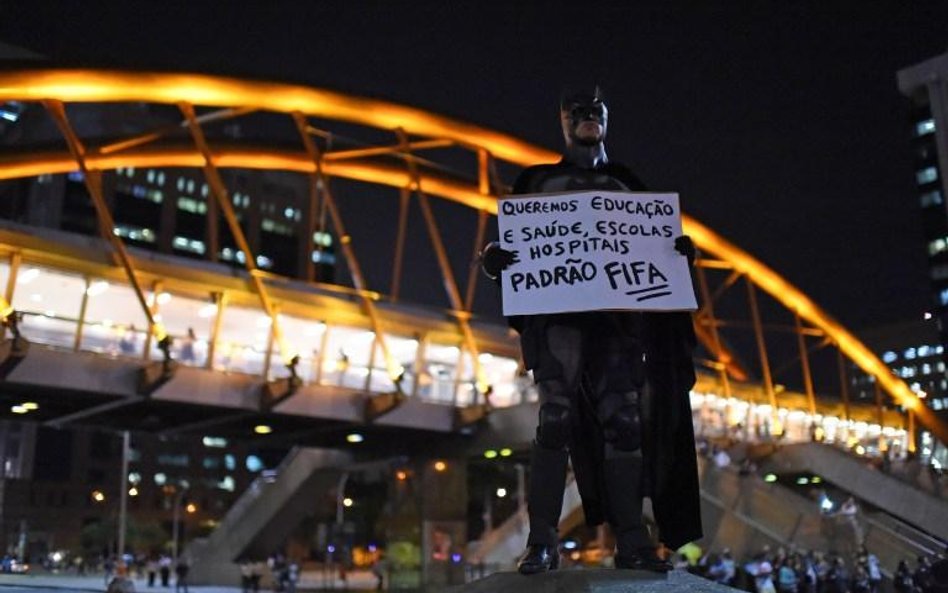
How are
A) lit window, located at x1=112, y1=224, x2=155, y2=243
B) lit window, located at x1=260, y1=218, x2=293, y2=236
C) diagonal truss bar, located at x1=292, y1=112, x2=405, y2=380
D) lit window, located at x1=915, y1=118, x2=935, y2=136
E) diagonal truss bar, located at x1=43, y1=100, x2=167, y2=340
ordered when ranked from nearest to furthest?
diagonal truss bar, located at x1=43, y1=100, x2=167, y2=340, diagonal truss bar, located at x1=292, y1=112, x2=405, y2=380, lit window, located at x1=915, y1=118, x2=935, y2=136, lit window, located at x1=112, y1=224, x2=155, y2=243, lit window, located at x1=260, y1=218, x2=293, y2=236

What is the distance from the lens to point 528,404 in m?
35.9

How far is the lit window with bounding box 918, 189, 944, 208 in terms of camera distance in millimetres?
104662

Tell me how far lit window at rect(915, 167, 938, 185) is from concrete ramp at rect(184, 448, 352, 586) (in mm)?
85525

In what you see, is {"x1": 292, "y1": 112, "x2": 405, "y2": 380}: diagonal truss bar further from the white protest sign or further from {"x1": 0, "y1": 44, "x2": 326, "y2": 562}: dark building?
{"x1": 0, "y1": 44, "x2": 326, "y2": 562}: dark building

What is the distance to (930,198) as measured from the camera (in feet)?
348

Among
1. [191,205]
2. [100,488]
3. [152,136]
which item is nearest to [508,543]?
[152,136]

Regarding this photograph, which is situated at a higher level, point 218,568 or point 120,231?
point 120,231

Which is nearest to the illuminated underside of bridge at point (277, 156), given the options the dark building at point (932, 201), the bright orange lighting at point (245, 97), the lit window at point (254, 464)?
the bright orange lighting at point (245, 97)

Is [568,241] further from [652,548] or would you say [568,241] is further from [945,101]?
[945,101]

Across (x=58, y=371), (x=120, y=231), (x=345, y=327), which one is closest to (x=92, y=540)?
(x=120, y=231)

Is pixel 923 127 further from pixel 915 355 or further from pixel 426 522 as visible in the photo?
pixel 426 522

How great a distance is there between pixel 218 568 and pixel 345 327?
602 inches

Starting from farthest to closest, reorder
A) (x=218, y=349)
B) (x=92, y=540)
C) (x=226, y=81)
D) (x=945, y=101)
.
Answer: (x=92, y=540) < (x=945, y=101) < (x=226, y=81) < (x=218, y=349)

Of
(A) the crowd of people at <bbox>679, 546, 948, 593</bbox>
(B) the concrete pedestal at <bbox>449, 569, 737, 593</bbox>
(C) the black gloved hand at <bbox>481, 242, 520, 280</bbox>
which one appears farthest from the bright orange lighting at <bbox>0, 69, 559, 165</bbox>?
(B) the concrete pedestal at <bbox>449, 569, 737, 593</bbox>
